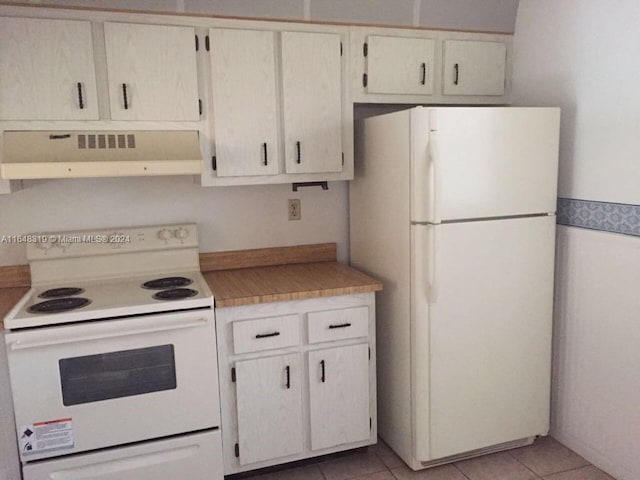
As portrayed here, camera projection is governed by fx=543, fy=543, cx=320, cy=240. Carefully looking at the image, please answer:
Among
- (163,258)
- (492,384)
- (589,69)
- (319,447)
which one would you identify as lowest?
(319,447)

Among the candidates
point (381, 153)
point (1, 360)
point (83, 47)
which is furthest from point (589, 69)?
point (1, 360)

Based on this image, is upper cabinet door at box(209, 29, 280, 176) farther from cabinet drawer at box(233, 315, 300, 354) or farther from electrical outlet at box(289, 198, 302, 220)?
cabinet drawer at box(233, 315, 300, 354)

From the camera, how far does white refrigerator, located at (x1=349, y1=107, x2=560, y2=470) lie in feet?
7.36

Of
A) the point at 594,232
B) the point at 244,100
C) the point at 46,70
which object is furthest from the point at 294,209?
the point at 594,232

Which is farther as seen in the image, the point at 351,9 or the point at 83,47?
the point at 351,9

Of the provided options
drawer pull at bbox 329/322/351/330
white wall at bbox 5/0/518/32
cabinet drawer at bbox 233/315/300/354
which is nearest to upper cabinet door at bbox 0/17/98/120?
white wall at bbox 5/0/518/32

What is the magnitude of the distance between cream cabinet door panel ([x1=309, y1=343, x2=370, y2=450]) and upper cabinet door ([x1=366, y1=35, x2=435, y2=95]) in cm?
127

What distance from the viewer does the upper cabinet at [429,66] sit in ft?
8.63

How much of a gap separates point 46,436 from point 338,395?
1194 mm

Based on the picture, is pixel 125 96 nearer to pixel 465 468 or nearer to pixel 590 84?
pixel 590 84

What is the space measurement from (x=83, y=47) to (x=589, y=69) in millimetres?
2145

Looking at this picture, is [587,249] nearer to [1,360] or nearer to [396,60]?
[396,60]

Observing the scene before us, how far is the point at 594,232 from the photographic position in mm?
2389

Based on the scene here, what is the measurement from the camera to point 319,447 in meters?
2.47
